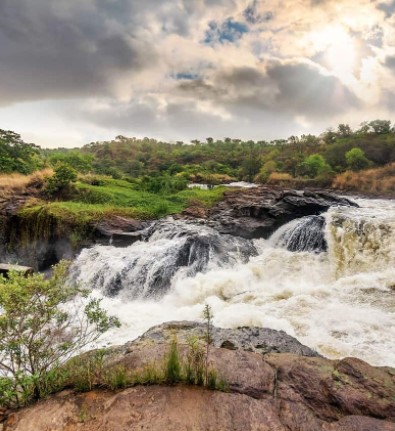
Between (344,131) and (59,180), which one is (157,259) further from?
(344,131)

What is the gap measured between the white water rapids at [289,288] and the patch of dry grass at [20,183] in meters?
6.72

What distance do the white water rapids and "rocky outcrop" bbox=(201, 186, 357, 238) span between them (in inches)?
31.3

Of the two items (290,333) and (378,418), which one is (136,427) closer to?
(378,418)

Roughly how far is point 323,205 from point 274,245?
418cm

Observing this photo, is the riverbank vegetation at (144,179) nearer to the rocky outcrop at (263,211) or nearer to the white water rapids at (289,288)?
the rocky outcrop at (263,211)

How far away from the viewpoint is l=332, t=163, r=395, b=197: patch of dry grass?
70.4 ft

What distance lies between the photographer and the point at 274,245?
41.3 ft

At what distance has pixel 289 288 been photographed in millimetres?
9172

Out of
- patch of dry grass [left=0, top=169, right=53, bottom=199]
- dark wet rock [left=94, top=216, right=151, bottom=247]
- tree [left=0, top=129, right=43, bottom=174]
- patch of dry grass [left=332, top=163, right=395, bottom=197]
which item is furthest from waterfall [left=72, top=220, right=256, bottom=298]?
patch of dry grass [left=332, top=163, right=395, bottom=197]

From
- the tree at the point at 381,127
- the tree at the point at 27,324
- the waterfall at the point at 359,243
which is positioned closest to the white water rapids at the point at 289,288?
the waterfall at the point at 359,243

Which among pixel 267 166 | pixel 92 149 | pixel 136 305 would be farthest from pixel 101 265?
pixel 92 149

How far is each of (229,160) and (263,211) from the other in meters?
38.3

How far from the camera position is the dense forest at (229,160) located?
1989cm

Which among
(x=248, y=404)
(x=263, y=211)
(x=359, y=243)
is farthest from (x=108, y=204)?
(x=248, y=404)
